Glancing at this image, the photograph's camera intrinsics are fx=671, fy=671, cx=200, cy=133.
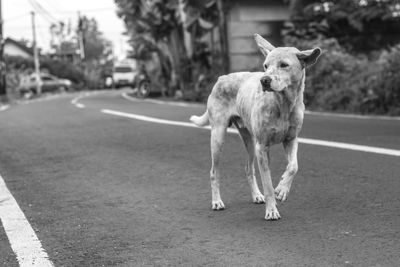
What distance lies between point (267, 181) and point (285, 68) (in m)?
0.89

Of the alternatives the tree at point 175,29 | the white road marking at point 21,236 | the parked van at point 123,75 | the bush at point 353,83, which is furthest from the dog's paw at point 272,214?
the parked van at point 123,75

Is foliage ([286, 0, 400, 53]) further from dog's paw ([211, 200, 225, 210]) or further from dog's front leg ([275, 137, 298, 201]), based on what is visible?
dog's front leg ([275, 137, 298, 201])

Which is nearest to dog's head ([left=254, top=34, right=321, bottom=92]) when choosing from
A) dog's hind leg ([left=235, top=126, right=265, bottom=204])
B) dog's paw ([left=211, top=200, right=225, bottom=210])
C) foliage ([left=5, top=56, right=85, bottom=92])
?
dog's hind leg ([left=235, top=126, right=265, bottom=204])

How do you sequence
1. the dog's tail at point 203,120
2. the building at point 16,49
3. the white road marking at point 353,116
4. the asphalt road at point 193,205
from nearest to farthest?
the asphalt road at point 193,205 → the dog's tail at point 203,120 → the white road marking at point 353,116 → the building at point 16,49

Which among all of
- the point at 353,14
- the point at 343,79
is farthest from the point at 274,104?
the point at 353,14

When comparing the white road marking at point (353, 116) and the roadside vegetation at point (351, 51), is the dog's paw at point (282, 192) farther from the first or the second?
the roadside vegetation at point (351, 51)

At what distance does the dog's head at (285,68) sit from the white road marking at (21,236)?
1.90 metres

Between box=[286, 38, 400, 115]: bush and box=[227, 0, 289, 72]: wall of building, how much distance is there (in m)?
7.57

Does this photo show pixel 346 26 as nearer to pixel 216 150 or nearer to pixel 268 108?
pixel 216 150

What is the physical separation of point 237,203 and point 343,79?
11.4 metres

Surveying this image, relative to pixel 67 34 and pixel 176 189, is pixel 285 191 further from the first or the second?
pixel 67 34

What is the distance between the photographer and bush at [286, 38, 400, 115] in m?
14.5

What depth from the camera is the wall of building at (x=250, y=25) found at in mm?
27000

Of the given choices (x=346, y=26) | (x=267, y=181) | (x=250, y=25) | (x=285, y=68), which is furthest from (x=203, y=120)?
(x=250, y=25)
